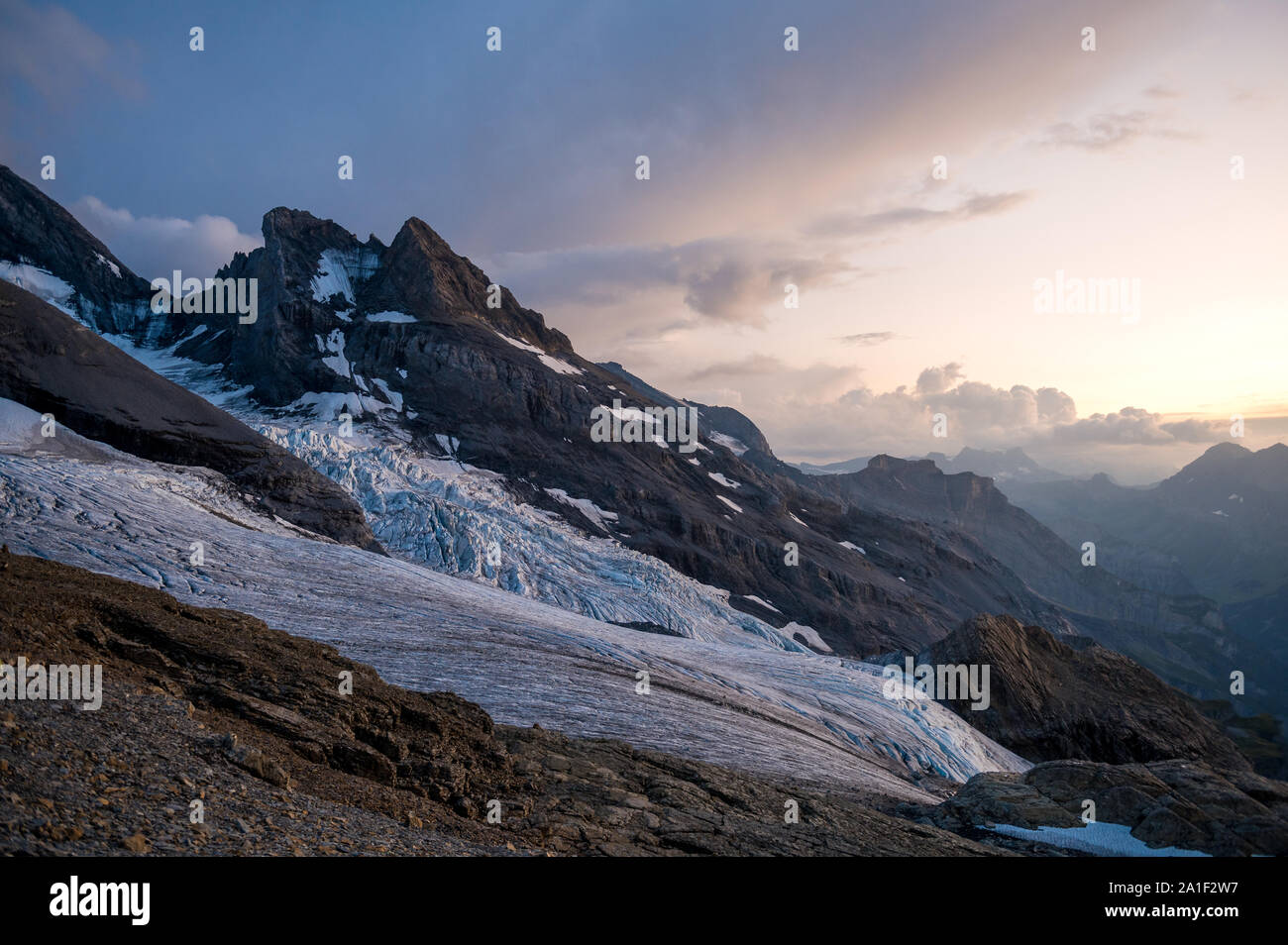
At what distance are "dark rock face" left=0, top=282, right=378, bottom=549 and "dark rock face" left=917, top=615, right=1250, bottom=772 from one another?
3715 cm

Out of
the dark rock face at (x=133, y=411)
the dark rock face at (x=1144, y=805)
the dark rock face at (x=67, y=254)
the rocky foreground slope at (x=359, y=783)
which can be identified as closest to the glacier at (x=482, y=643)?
the dark rock face at (x=133, y=411)

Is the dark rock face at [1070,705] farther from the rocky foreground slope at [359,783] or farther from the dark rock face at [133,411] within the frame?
the dark rock face at [133,411]

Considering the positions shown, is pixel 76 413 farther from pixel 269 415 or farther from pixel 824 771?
pixel 269 415

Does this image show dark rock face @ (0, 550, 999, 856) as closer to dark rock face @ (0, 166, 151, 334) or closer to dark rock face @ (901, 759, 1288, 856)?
dark rock face @ (901, 759, 1288, 856)

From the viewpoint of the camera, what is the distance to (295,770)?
10242mm

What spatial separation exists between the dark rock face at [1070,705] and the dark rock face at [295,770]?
86.6ft

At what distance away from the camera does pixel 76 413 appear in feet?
116

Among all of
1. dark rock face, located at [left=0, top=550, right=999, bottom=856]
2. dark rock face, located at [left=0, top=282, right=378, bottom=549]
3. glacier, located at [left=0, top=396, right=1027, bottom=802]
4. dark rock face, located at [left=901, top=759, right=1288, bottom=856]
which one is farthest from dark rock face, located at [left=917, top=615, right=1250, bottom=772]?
dark rock face, located at [left=0, top=282, right=378, bottom=549]

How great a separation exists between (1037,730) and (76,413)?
51.6 m

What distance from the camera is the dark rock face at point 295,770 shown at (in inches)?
299
